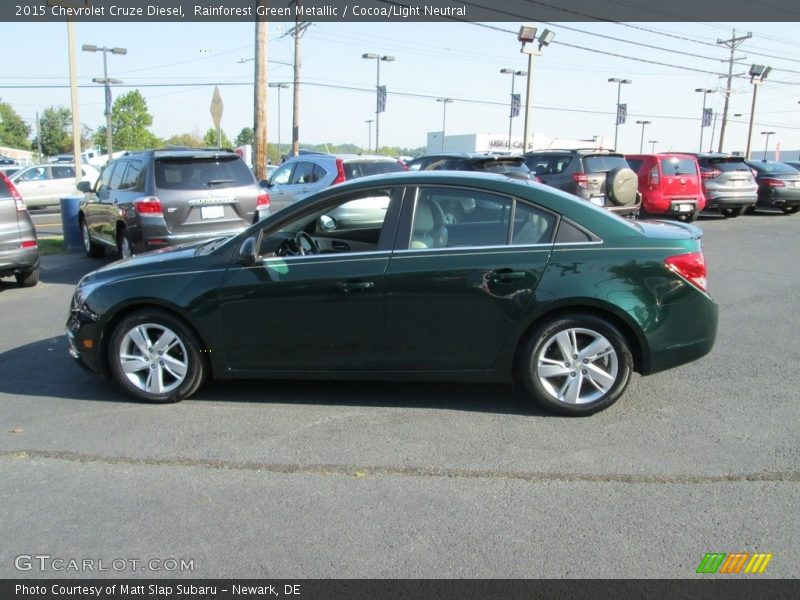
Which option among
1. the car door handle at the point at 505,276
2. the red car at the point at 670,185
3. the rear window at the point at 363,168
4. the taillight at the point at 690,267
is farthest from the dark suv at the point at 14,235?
the red car at the point at 670,185

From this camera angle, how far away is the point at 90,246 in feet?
39.8

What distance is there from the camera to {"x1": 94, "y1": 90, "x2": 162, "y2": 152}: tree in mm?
86500

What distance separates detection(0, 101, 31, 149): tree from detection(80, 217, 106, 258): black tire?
113147 millimetres

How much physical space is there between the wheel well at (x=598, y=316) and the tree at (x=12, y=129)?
123 m

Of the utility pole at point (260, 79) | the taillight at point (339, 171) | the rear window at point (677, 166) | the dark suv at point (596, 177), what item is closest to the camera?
the taillight at point (339, 171)

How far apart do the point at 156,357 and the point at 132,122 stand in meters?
93.0

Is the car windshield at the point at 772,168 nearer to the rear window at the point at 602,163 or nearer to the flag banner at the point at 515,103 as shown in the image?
the rear window at the point at 602,163

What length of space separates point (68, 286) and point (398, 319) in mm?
6810

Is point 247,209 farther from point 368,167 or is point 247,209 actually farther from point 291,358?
point 291,358

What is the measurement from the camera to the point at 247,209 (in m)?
9.77
